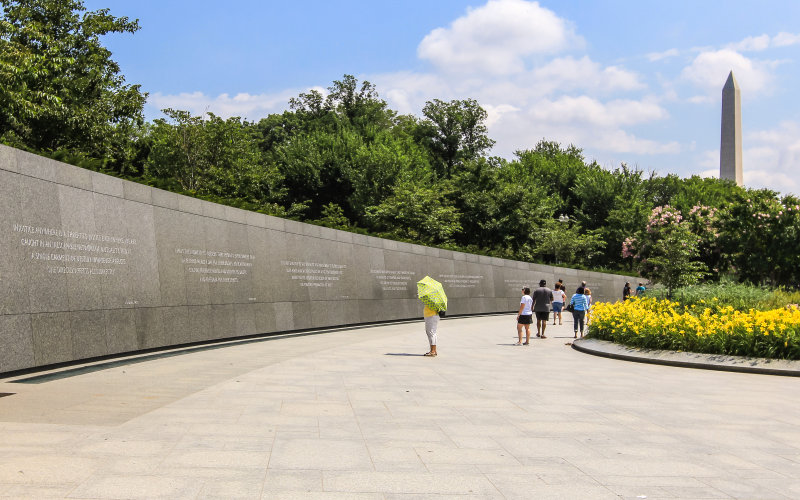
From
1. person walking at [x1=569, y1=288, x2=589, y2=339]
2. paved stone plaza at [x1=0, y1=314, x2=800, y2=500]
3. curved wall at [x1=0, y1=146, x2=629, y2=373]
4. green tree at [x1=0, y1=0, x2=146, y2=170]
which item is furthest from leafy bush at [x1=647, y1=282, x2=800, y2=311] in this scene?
green tree at [x1=0, y1=0, x2=146, y2=170]

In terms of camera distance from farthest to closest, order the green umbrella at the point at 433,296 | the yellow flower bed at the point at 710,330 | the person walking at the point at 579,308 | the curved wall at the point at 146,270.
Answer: the person walking at the point at 579,308
the green umbrella at the point at 433,296
the yellow flower bed at the point at 710,330
the curved wall at the point at 146,270

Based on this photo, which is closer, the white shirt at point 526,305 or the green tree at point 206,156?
the white shirt at point 526,305

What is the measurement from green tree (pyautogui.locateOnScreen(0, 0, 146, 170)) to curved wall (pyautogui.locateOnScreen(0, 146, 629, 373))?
237 inches

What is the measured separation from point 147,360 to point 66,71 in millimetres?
18705

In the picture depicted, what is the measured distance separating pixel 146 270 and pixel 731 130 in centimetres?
5524

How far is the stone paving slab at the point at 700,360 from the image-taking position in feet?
39.5

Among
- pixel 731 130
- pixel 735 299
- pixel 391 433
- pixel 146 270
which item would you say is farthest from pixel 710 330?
pixel 731 130

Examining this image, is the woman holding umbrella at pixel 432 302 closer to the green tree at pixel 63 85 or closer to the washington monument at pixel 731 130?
the green tree at pixel 63 85

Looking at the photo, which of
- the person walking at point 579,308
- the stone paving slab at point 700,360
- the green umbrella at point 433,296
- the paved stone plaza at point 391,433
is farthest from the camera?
the person walking at point 579,308

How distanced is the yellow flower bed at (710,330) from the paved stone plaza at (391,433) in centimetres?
137

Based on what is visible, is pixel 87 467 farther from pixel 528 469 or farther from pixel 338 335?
pixel 338 335

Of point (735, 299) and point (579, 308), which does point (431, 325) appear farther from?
point (735, 299)

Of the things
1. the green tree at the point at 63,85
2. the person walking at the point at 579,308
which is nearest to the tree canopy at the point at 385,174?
the green tree at the point at 63,85

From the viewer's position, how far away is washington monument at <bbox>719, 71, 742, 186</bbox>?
183 ft
